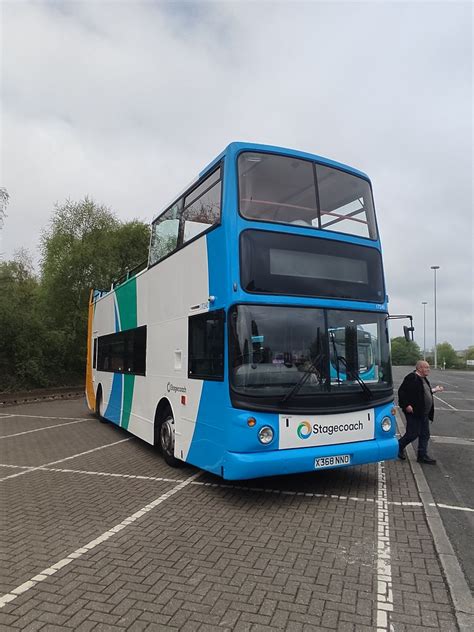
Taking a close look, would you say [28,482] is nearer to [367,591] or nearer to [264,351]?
[264,351]

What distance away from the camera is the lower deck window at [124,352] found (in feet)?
30.2

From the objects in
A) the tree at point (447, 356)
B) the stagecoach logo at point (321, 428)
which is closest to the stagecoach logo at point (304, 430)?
the stagecoach logo at point (321, 428)

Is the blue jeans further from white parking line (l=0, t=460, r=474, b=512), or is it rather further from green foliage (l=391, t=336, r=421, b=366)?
white parking line (l=0, t=460, r=474, b=512)

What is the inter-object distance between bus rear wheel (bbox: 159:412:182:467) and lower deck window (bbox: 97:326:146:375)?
4.99ft

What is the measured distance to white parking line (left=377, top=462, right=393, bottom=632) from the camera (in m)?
3.24

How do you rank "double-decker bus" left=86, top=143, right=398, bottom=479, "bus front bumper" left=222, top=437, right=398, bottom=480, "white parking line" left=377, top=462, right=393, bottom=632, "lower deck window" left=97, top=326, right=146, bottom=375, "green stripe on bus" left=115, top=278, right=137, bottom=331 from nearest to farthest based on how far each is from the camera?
"white parking line" left=377, top=462, right=393, bottom=632
"bus front bumper" left=222, top=437, right=398, bottom=480
"double-decker bus" left=86, top=143, right=398, bottom=479
"lower deck window" left=97, top=326, right=146, bottom=375
"green stripe on bus" left=115, top=278, right=137, bottom=331

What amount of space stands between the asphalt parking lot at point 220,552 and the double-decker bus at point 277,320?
0.56m

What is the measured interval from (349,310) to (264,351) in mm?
1411

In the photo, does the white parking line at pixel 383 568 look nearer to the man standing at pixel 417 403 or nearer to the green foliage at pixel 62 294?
the man standing at pixel 417 403

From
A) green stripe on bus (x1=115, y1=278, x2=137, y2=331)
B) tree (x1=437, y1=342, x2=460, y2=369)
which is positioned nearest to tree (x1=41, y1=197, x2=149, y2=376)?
green stripe on bus (x1=115, y1=278, x2=137, y2=331)

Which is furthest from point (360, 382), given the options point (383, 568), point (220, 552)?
point (220, 552)

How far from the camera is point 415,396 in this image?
7477mm

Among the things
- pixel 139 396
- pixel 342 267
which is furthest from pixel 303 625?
pixel 139 396

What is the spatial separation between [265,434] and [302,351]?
1.08 m
